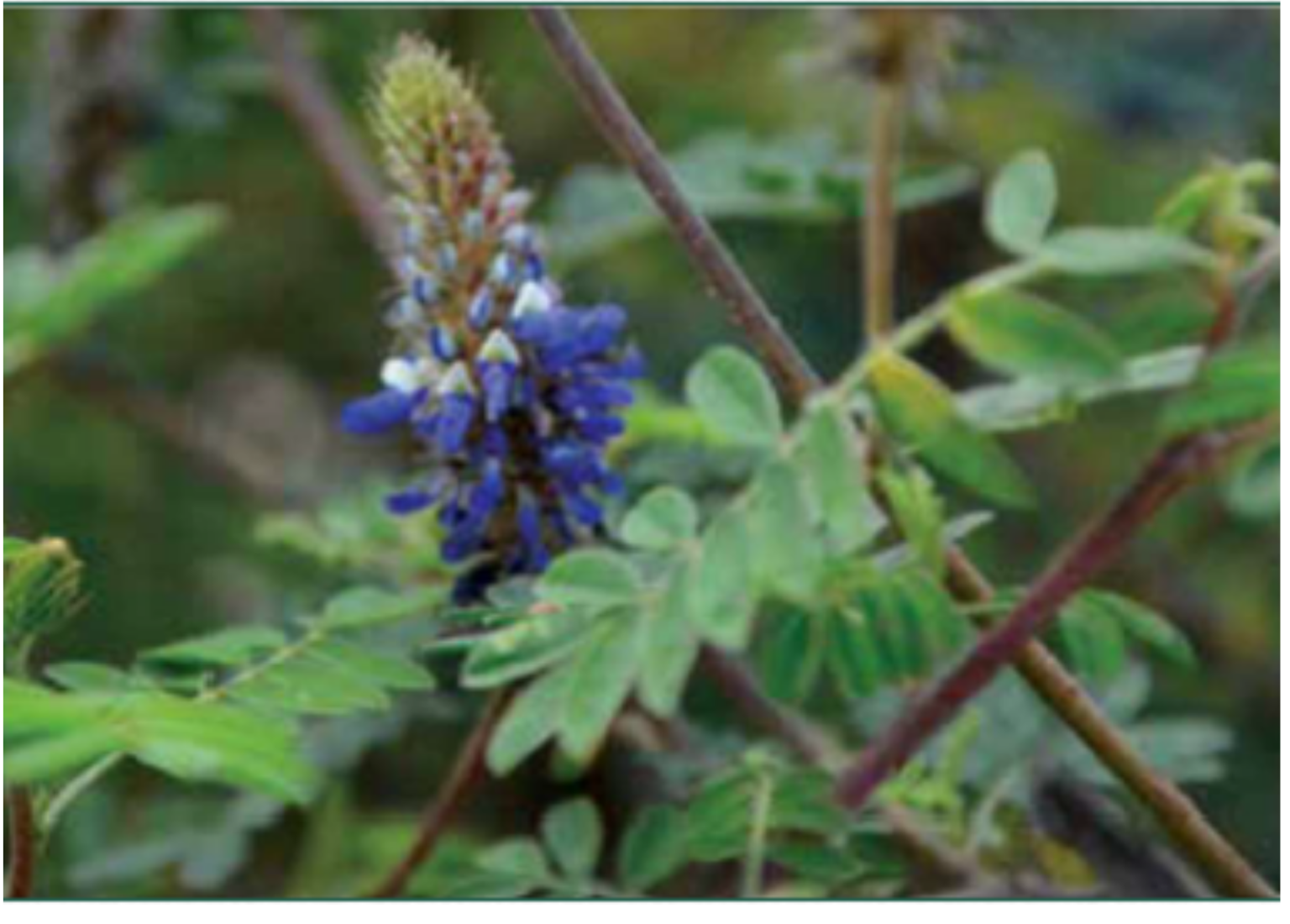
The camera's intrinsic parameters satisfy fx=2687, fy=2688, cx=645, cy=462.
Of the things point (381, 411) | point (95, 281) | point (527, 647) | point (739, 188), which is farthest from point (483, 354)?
point (739, 188)

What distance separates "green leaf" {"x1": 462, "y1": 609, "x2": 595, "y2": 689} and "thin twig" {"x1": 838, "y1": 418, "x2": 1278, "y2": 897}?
0.48 feet

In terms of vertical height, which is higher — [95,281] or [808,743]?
[95,281]

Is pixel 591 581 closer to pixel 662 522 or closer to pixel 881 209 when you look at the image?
pixel 662 522

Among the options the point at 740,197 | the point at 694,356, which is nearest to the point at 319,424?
the point at 694,356

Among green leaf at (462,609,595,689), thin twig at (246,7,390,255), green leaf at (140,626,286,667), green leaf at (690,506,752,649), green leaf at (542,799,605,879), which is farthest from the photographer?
thin twig at (246,7,390,255)

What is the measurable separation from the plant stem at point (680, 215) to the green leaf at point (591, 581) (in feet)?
0.41

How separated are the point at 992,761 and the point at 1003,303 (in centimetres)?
53

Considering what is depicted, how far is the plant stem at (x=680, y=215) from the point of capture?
1037 mm

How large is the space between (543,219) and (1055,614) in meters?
1.22

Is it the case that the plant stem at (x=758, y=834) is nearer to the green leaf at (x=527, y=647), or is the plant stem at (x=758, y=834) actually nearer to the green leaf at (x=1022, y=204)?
the green leaf at (x=527, y=647)

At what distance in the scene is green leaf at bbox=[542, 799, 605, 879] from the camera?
3.84 ft

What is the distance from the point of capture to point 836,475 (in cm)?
86

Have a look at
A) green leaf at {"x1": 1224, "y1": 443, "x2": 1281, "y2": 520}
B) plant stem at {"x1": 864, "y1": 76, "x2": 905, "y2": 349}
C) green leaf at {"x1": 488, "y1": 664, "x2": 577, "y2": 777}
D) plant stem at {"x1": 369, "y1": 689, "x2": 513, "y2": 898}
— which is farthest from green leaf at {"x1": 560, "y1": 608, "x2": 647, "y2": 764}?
plant stem at {"x1": 864, "y1": 76, "x2": 905, "y2": 349}

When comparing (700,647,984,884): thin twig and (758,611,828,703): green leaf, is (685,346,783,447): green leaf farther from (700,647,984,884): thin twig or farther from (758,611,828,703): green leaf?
(700,647,984,884): thin twig
